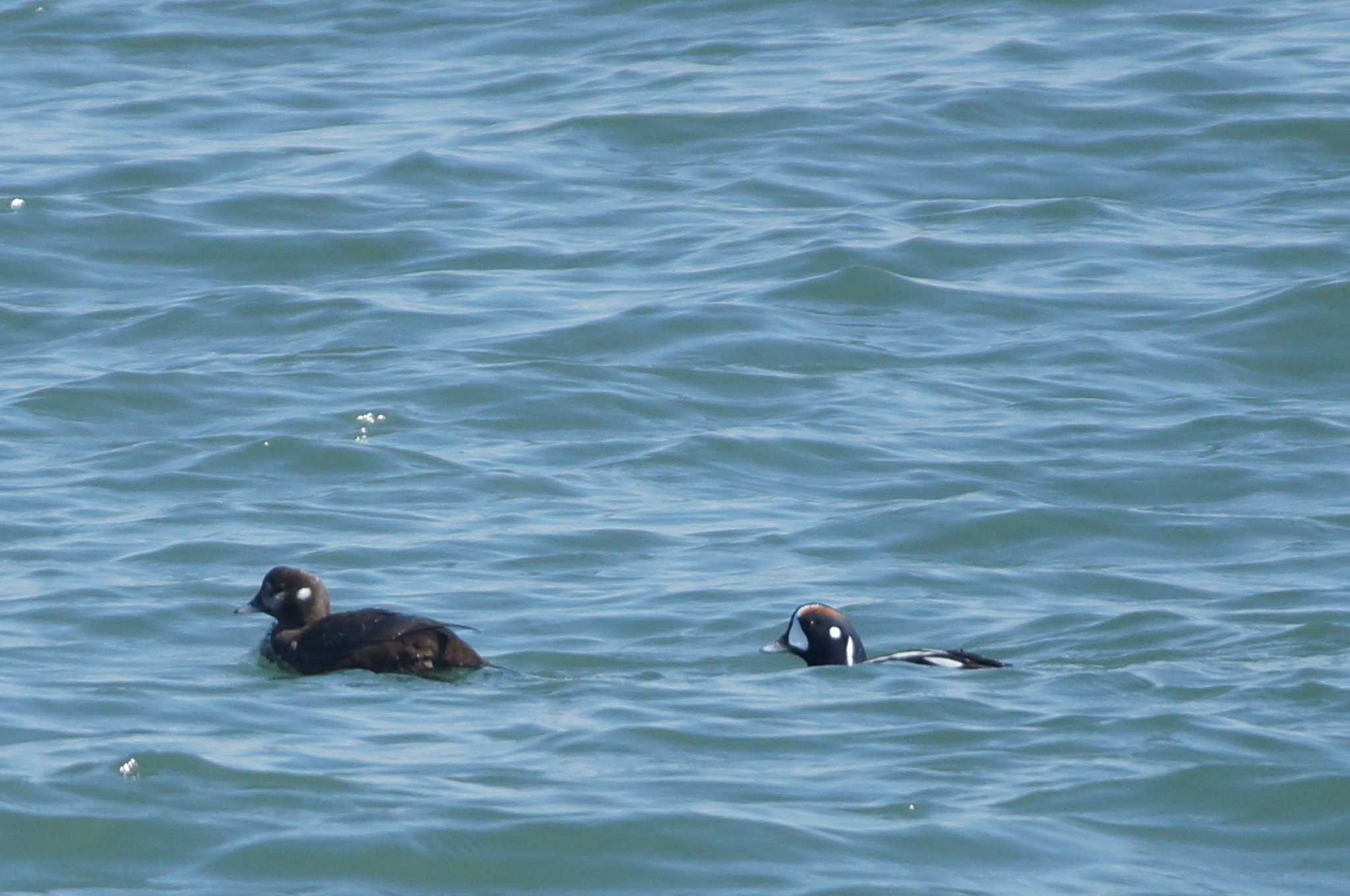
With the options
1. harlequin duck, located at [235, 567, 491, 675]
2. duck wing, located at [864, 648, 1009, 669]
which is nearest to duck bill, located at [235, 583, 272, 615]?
harlequin duck, located at [235, 567, 491, 675]

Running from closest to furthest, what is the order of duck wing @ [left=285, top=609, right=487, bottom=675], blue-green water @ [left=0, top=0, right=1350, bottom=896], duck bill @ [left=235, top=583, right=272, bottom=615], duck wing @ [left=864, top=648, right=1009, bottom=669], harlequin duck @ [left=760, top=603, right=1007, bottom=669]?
blue-green water @ [left=0, top=0, right=1350, bottom=896] → duck wing @ [left=864, top=648, right=1009, bottom=669] → duck wing @ [left=285, top=609, right=487, bottom=675] → harlequin duck @ [left=760, top=603, right=1007, bottom=669] → duck bill @ [left=235, top=583, right=272, bottom=615]

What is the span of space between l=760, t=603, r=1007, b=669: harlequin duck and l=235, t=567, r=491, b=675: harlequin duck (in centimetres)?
116

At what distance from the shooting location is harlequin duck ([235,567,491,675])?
9195 mm

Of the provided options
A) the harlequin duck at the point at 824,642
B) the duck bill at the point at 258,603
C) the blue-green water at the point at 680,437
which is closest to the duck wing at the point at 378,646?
the blue-green water at the point at 680,437

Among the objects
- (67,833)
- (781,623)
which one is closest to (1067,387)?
(781,623)

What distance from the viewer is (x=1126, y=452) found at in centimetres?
1252

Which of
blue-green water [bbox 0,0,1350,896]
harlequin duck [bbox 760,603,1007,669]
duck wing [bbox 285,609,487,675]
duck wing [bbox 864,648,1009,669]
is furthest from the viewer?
harlequin duck [bbox 760,603,1007,669]

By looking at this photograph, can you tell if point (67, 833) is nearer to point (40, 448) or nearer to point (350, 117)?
point (40, 448)

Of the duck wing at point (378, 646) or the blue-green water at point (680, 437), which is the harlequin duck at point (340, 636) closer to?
the duck wing at point (378, 646)

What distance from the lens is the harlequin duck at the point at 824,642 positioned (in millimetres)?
9391

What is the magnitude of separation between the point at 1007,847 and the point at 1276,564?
13.4ft

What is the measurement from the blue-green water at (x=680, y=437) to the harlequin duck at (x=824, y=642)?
0.66 feet

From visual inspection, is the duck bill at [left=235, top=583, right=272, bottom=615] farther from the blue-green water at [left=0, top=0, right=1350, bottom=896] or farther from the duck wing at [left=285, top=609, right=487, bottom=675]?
the duck wing at [left=285, top=609, right=487, bottom=675]

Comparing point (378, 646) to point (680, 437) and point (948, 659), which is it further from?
point (680, 437)
